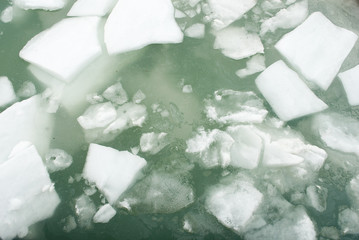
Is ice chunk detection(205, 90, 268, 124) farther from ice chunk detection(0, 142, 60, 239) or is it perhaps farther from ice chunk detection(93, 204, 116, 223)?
ice chunk detection(0, 142, 60, 239)

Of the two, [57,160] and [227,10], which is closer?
[57,160]

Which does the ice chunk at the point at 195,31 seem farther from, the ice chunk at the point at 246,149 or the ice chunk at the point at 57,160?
the ice chunk at the point at 57,160

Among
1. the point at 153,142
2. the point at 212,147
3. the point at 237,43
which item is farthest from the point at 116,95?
the point at 237,43

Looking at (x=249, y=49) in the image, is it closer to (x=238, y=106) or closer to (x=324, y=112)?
(x=238, y=106)

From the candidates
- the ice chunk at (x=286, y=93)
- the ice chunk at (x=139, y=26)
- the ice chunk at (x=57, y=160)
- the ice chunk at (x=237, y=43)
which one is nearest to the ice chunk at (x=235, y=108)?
the ice chunk at (x=286, y=93)

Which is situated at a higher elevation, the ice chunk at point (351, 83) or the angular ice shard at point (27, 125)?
the ice chunk at point (351, 83)

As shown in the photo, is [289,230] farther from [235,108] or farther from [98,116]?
[98,116]

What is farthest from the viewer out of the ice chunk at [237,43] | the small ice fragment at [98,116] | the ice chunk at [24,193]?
the ice chunk at [237,43]

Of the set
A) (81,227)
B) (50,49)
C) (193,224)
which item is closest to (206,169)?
(193,224)
